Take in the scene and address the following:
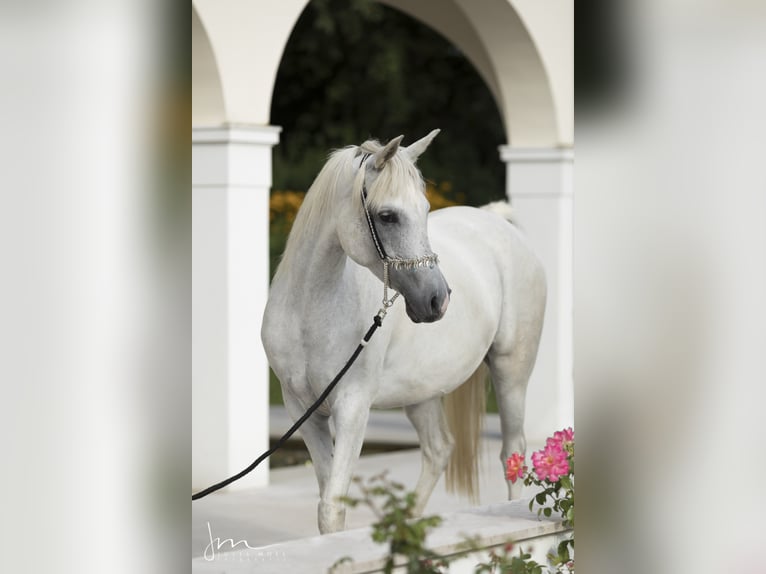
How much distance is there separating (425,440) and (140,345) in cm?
283

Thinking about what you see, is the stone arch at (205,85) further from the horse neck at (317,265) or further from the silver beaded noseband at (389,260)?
the silver beaded noseband at (389,260)

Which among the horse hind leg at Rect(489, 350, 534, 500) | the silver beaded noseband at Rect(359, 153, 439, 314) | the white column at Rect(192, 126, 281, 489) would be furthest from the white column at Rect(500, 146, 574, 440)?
the silver beaded noseband at Rect(359, 153, 439, 314)

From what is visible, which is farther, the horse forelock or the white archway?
the white archway

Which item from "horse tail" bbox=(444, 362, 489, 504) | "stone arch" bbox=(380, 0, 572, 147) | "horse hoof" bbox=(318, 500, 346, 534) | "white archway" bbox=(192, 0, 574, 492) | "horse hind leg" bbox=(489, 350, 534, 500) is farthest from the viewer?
"stone arch" bbox=(380, 0, 572, 147)

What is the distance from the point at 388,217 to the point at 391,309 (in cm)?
63

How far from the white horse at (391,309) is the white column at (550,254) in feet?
8.97

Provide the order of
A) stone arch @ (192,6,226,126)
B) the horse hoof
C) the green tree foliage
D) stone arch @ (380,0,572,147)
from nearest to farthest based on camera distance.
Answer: the horse hoof < stone arch @ (192,6,226,126) < stone arch @ (380,0,572,147) < the green tree foliage

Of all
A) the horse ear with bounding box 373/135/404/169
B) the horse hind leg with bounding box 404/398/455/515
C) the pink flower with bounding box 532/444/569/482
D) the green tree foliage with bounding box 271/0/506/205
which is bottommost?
the horse hind leg with bounding box 404/398/455/515

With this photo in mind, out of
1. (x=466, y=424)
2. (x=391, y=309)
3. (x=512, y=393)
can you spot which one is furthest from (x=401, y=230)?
(x=466, y=424)

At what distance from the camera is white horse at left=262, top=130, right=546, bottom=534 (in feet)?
11.3

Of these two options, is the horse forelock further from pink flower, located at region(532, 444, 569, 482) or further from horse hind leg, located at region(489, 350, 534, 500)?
horse hind leg, located at region(489, 350, 534, 500)

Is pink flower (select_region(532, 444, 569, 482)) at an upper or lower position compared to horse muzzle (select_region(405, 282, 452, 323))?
lower

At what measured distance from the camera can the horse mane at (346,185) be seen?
342cm

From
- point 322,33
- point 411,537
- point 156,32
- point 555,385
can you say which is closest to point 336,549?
point 411,537
